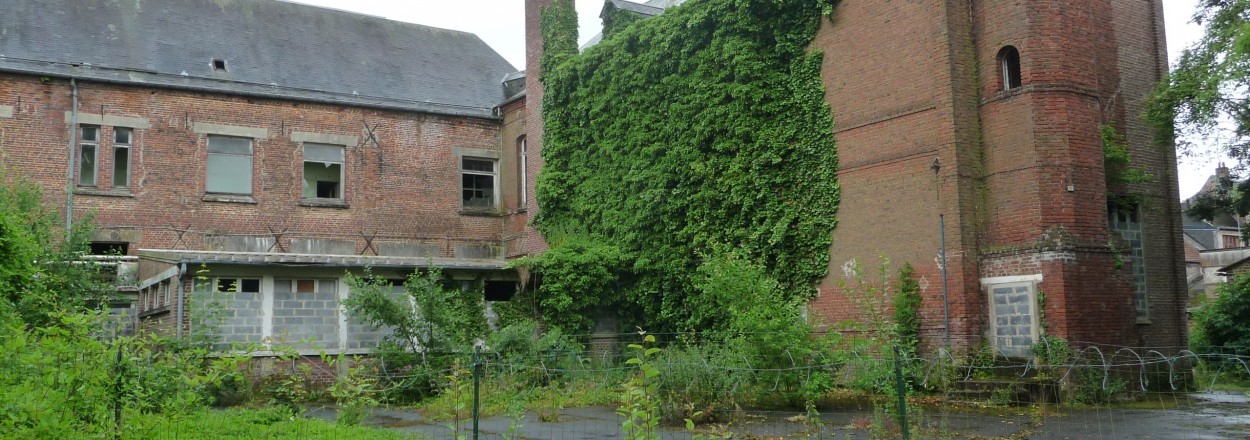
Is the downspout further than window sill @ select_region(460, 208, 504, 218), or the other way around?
window sill @ select_region(460, 208, 504, 218)

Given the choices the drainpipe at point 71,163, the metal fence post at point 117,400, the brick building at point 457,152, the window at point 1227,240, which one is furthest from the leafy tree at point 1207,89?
the window at point 1227,240

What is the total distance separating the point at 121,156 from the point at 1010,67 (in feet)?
64.4

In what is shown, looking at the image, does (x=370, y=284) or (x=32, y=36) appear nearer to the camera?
(x=370, y=284)

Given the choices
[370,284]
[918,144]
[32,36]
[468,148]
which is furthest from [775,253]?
[32,36]

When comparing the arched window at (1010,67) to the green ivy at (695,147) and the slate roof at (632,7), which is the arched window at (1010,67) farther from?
the slate roof at (632,7)

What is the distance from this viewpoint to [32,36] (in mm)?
23078

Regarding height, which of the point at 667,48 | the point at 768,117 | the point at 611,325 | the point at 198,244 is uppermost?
the point at 667,48

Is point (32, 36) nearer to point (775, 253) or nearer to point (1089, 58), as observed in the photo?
point (775, 253)

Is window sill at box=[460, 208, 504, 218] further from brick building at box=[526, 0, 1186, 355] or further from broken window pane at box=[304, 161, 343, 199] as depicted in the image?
brick building at box=[526, 0, 1186, 355]

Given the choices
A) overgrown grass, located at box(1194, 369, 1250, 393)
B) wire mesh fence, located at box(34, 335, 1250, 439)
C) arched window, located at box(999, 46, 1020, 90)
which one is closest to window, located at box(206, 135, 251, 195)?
wire mesh fence, located at box(34, 335, 1250, 439)

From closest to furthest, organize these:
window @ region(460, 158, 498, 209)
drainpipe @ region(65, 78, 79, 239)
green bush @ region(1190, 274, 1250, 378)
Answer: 1. green bush @ region(1190, 274, 1250, 378)
2. drainpipe @ region(65, 78, 79, 239)
3. window @ region(460, 158, 498, 209)

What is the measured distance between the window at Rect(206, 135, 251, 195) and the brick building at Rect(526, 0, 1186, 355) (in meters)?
15.0

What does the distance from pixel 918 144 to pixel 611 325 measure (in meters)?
8.51

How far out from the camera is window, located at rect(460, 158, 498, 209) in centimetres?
2734
